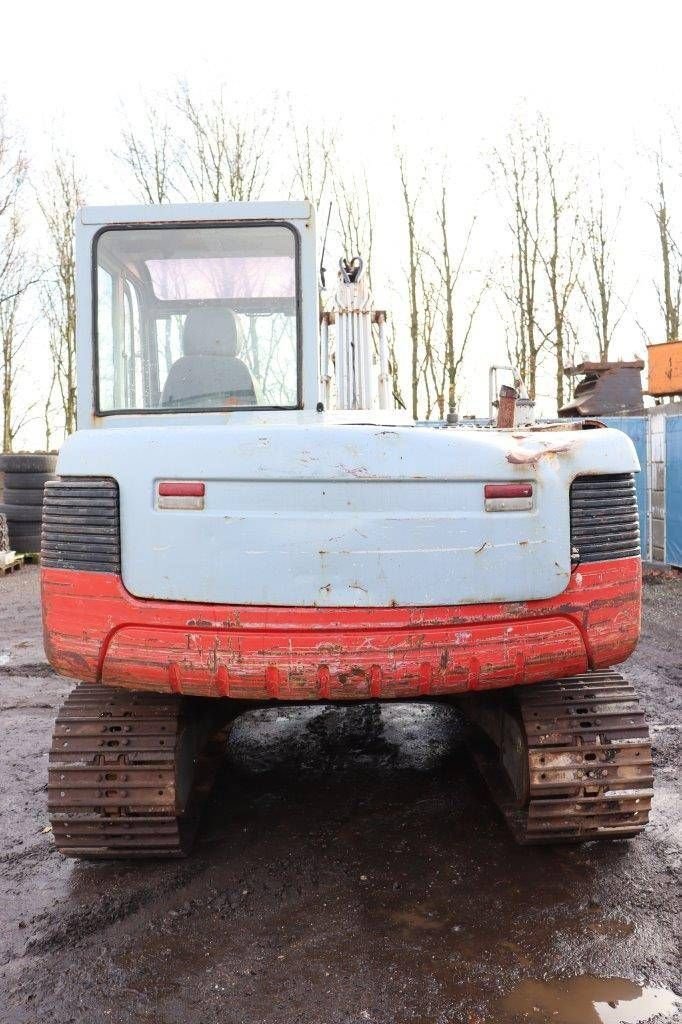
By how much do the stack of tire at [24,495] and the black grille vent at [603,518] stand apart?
12.1 m

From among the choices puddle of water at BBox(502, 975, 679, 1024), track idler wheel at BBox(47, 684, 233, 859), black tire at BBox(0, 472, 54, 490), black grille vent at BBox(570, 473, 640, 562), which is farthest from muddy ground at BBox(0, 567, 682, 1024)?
black tire at BBox(0, 472, 54, 490)

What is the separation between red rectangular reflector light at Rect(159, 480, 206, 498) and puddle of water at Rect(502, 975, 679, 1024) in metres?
1.67

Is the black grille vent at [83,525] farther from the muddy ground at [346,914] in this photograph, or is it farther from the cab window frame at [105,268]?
the muddy ground at [346,914]

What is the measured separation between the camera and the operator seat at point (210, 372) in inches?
142

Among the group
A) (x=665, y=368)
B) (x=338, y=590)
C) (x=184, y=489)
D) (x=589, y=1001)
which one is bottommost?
(x=589, y=1001)

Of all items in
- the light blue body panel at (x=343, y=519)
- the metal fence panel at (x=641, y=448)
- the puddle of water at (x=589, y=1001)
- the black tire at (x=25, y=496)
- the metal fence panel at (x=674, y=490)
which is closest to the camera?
the puddle of water at (x=589, y=1001)

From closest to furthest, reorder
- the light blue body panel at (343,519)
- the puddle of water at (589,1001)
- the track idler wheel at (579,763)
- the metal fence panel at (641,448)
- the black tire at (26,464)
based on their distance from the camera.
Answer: the puddle of water at (589,1001) → the light blue body panel at (343,519) → the track idler wheel at (579,763) → the metal fence panel at (641,448) → the black tire at (26,464)

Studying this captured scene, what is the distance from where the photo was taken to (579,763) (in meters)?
2.85

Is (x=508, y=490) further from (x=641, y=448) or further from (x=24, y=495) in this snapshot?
(x=24, y=495)

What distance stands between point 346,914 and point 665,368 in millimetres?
13289

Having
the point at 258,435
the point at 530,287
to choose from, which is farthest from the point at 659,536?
the point at 530,287

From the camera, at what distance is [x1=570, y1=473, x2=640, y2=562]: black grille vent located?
2.60 m

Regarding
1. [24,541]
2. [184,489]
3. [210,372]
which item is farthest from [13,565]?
[184,489]

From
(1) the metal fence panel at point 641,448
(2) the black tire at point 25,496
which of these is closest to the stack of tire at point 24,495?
(2) the black tire at point 25,496
